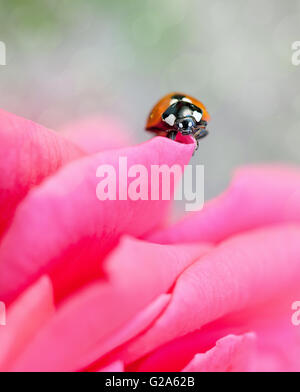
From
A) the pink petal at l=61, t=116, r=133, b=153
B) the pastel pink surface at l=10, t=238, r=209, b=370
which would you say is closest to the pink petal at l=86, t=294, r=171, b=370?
the pastel pink surface at l=10, t=238, r=209, b=370

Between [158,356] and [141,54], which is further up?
[141,54]

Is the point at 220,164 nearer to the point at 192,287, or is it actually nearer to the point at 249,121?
the point at 249,121

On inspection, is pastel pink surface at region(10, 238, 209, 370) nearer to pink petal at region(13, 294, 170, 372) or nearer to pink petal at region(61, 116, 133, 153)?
pink petal at region(13, 294, 170, 372)

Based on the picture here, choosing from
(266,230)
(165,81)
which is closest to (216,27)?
(165,81)

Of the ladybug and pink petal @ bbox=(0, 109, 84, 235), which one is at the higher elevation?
the ladybug

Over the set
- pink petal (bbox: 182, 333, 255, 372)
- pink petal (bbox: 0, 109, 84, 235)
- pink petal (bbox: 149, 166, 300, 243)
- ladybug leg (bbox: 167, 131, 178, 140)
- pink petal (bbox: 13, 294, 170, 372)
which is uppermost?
ladybug leg (bbox: 167, 131, 178, 140)

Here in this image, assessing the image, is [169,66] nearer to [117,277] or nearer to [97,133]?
[97,133]

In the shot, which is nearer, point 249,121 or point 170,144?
point 170,144
